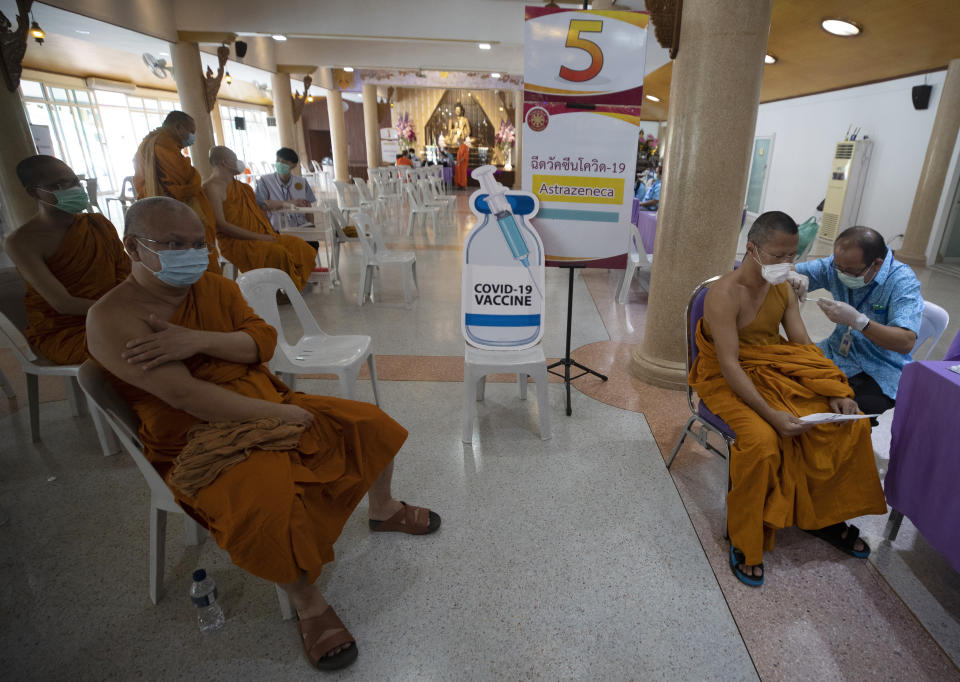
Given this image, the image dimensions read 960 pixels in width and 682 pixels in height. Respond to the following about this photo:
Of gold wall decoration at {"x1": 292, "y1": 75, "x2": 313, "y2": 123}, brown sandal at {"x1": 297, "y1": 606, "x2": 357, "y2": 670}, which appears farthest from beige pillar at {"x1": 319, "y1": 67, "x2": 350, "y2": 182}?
brown sandal at {"x1": 297, "y1": 606, "x2": 357, "y2": 670}

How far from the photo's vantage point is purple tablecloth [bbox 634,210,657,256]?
504 cm

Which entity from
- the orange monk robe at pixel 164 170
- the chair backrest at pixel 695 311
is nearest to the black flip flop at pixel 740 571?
the chair backrest at pixel 695 311

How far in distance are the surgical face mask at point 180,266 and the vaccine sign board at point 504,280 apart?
1.21 m

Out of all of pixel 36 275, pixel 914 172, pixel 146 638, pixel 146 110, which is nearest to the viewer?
pixel 146 638

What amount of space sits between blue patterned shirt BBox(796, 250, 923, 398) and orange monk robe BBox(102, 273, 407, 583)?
6.42 ft

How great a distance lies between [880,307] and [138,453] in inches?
107

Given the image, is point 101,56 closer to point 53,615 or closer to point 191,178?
point 191,178

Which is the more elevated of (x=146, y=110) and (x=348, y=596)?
(x=146, y=110)

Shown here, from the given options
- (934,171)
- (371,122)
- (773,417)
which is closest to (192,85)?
(371,122)

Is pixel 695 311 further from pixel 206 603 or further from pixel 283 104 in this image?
pixel 283 104

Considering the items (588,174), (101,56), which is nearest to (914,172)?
(588,174)

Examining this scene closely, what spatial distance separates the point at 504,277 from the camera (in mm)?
2447

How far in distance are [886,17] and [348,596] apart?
722cm

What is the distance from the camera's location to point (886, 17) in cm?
522
